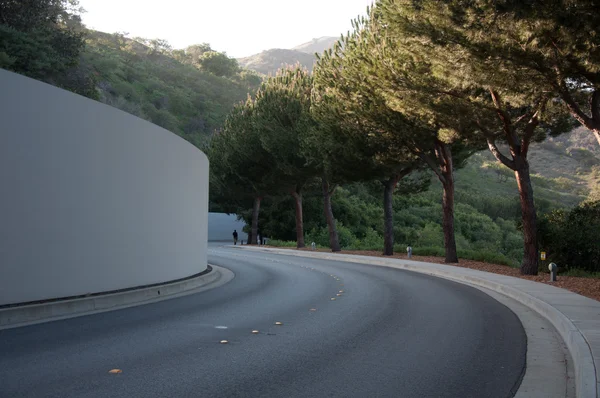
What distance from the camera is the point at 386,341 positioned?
8.78 meters

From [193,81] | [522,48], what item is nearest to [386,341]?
[522,48]

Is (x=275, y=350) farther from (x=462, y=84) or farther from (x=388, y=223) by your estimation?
(x=388, y=223)

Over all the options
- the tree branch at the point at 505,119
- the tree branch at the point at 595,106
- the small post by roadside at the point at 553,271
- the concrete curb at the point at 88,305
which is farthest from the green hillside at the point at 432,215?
the concrete curb at the point at 88,305

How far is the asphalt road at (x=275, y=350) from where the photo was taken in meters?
6.28

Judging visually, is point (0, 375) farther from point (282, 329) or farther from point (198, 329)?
point (282, 329)

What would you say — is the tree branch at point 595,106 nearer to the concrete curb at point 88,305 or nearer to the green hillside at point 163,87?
the concrete curb at point 88,305

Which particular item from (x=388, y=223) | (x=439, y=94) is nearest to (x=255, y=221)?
(x=388, y=223)

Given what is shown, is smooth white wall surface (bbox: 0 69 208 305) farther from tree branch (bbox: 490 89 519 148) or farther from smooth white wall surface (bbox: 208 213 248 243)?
smooth white wall surface (bbox: 208 213 248 243)

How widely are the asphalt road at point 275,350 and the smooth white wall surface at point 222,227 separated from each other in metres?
51.1

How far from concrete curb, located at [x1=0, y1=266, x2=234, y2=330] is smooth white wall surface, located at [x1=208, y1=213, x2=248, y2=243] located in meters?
48.0

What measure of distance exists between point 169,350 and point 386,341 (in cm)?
308

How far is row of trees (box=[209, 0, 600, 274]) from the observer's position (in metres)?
13.5

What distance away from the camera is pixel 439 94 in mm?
19766

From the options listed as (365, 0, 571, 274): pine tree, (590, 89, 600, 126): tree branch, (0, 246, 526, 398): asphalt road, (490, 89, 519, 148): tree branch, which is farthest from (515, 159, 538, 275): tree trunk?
(0, 246, 526, 398): asphalt road
